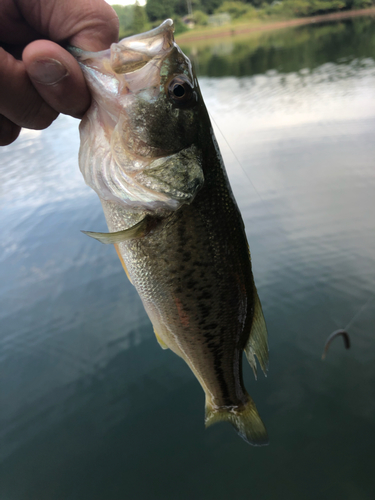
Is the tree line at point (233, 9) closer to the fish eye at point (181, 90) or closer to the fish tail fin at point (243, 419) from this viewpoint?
the fish eye at point (181, 90)

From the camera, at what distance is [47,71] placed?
115 cm

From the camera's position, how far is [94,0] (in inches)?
49.9

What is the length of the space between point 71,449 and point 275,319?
129 inches

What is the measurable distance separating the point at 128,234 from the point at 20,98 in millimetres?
661

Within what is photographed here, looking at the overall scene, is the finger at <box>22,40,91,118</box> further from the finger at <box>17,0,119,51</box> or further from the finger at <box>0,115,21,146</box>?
the finger at <box>0,115,21,146</box>

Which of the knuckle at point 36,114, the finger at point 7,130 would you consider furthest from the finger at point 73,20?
the finger at point 7,130

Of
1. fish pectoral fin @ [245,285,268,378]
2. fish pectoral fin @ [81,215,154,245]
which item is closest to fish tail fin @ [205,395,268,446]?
fish pectoral fin @ [245,285,268,378]

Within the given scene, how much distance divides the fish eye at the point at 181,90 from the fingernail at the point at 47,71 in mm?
411

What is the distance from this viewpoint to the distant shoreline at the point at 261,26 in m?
49.8

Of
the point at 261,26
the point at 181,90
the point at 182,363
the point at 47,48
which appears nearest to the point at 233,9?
the point at 261,26

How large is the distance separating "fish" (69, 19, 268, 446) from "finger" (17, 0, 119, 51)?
9cm

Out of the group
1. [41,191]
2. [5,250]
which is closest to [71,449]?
[5,250]

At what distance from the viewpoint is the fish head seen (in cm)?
129

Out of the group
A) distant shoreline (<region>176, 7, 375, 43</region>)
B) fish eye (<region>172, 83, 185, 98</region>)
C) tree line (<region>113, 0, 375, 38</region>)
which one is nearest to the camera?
fish eye (<region>172, 83, 185, 98</region>)
